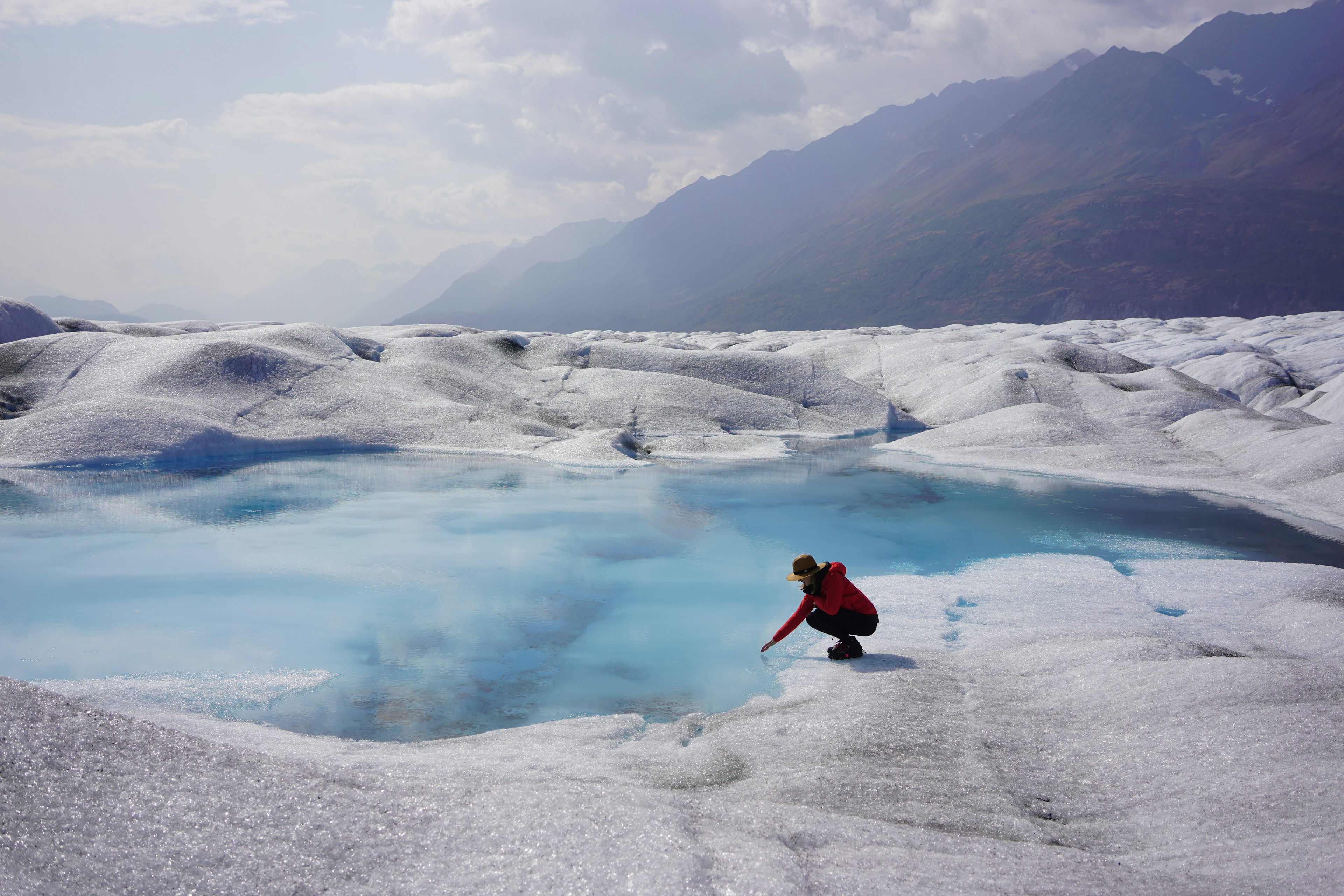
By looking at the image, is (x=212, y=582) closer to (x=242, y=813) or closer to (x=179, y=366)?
(x=242, y=813)

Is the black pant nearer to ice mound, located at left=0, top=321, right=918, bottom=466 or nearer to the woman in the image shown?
the woman

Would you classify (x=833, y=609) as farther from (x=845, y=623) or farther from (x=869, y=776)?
(x=869, y=776)

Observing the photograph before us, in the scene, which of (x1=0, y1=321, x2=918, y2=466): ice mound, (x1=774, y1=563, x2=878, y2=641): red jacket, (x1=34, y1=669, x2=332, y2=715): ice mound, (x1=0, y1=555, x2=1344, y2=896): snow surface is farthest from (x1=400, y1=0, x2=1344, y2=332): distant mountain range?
(x1=34, y1=669, x2=332, y2=715): ice mound

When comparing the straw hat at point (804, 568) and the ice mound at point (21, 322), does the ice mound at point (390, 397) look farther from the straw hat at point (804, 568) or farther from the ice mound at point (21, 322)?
the straw hat at point (804, 568)

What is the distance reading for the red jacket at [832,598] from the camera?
18.1 feet

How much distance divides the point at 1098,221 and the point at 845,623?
120 metres

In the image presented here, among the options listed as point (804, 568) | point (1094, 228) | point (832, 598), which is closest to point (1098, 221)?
point (1094, 228)

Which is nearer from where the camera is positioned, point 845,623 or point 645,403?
point 845,623

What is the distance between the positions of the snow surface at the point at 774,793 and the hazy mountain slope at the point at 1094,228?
345 ft

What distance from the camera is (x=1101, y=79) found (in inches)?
6078

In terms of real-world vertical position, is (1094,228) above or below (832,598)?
above

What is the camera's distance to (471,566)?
9117mm

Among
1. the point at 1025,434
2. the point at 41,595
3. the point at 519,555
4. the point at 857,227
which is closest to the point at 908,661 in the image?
the point at 519,555

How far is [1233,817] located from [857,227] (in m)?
156
